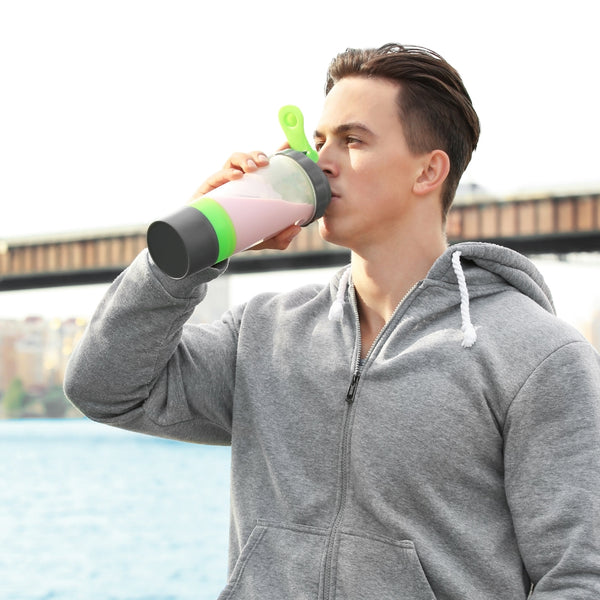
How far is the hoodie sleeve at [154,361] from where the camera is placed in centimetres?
179

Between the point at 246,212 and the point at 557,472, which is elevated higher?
the point at 246,212

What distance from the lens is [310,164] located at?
181 centimetres

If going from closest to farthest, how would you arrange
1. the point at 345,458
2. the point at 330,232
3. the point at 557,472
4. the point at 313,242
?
the point at 557,472 < the point at 345,458 < the point at 330,232 < the point at 313,242

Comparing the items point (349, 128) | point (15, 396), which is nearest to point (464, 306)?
point (349, 128)

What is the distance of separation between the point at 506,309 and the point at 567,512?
16.5 inches

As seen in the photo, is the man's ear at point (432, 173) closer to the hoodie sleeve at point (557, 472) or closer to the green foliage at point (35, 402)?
the hoodie sleeve at point (557, 472)

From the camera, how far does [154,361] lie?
185 centimetres

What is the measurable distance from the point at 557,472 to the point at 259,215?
730 mm

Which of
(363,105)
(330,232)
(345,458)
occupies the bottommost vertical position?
(345,458)

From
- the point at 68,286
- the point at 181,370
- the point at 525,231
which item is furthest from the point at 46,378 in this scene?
the point at 181,370

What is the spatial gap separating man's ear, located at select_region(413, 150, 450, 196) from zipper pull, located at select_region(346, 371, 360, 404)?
0.43 metres

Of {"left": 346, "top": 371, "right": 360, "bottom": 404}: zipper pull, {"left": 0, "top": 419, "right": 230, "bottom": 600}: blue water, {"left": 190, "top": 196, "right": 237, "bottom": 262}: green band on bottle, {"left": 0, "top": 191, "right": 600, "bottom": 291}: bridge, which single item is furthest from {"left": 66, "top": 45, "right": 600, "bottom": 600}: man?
{"left": 0, "top": 191, "right": 600, "bottom": 291}: bridge

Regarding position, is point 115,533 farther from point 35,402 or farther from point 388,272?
point 35,402

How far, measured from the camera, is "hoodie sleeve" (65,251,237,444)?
1.79 m
